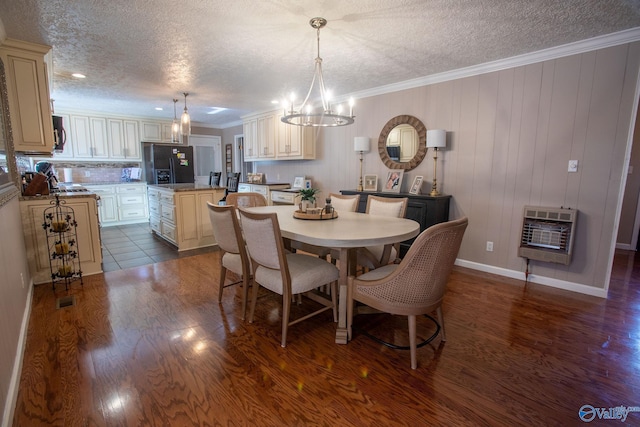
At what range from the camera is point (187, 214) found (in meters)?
4.30

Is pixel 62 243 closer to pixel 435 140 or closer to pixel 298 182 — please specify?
pixel 298 182

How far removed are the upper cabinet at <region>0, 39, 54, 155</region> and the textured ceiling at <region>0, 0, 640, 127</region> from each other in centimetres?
21

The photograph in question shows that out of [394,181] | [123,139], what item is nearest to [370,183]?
[394,181]

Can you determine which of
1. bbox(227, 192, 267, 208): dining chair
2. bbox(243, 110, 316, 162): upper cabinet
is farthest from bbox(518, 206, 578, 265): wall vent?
bbox(243, 110, 316, 162): upper cabinet

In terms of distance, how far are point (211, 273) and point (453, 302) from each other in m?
2.53

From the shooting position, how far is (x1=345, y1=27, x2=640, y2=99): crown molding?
2512 millimetres

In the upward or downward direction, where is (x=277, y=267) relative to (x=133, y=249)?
upward

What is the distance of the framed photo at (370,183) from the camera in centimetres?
426

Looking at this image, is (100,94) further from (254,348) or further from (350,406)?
(350,406)

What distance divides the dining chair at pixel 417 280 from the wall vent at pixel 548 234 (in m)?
1.75

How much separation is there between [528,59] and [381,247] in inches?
94.4

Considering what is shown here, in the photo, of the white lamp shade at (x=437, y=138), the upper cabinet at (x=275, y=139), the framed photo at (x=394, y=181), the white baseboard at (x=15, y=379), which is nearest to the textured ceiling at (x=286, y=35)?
the white lamp shade at (x=437, y=138)

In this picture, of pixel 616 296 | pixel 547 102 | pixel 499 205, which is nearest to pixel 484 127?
pixel 547 102

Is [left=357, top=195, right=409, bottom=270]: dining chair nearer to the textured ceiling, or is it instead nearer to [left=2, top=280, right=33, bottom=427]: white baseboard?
the textured ceiling
